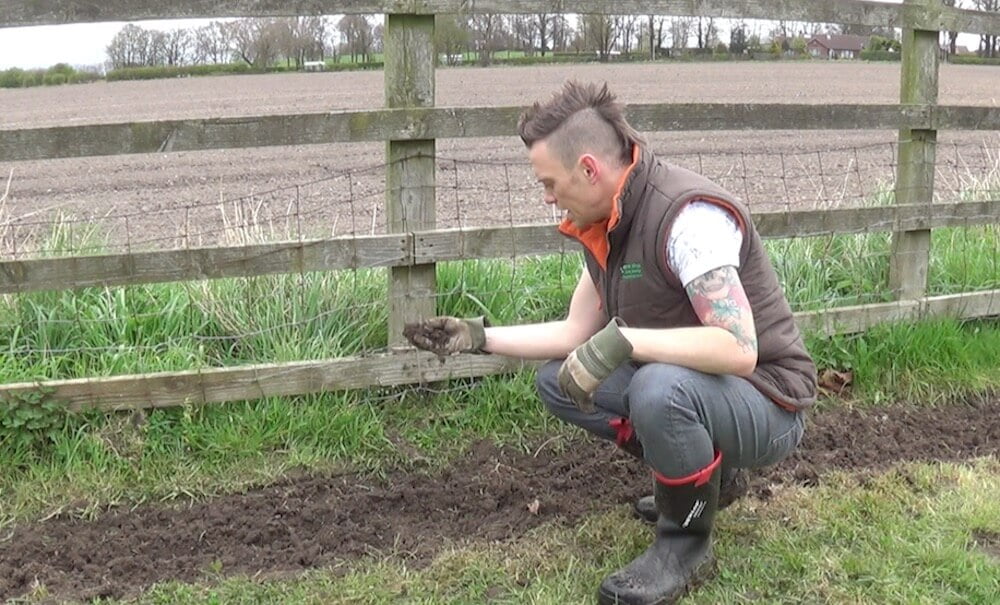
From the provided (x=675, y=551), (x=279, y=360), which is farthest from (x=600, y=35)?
(x=675, y=551)

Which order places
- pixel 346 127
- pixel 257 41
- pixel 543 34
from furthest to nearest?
1. pixel 257 41
2. pixel 543 34
3. pixel 346 127

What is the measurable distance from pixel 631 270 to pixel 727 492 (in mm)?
929

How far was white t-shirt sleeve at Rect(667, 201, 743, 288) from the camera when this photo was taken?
7.97 feet

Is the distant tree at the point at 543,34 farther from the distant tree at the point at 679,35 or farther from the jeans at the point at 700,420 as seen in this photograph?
the jeans at the point at 700,420

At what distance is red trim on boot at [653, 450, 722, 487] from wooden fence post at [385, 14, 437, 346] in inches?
56.8

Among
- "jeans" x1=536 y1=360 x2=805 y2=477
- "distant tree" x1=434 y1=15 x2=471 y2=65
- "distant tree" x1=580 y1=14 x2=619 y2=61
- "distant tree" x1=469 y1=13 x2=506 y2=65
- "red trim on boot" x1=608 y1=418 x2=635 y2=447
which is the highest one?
"distant tree" x1=580 y1=14 x2=619 y2=61

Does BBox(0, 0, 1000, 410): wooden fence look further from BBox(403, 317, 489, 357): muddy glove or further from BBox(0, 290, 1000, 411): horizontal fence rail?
BBox(403, 317, 489, 357): muddy glove

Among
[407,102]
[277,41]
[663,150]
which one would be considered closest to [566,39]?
[277,41]

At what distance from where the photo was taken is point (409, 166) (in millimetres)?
3758

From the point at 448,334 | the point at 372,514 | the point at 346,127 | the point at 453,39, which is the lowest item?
the point at 372,514

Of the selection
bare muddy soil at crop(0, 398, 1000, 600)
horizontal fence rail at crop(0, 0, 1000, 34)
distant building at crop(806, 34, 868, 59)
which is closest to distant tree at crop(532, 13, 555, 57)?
horizontal fence rail at crop(0, 0, 1000, 34)

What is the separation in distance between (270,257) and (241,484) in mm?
825

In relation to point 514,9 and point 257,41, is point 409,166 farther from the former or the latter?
point 257,41

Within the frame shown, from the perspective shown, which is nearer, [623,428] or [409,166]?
[623,428]
